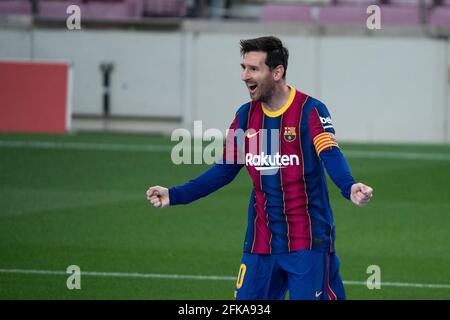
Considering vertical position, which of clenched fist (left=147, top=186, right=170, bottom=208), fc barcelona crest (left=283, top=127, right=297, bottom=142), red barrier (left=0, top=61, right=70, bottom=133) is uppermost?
red barrier (left=0, top=61, right=70, bottom=133)

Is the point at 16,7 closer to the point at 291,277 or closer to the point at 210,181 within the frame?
the point at 210,181

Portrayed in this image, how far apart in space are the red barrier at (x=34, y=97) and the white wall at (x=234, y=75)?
3.95 feet

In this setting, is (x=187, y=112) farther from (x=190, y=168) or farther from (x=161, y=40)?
(x=190, y=168)

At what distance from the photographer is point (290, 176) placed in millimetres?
7082

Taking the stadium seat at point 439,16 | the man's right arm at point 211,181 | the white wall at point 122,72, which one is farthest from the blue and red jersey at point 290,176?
the stadium seat at point 439,16

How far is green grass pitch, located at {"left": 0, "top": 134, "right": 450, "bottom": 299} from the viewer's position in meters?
11.3

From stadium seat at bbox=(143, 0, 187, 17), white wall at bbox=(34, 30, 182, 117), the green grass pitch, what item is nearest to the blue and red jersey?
the green grass pitch

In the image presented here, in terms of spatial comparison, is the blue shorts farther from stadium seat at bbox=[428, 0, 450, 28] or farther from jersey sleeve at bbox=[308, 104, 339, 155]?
stadium seat at bbox=[428, 0, 450, 28]

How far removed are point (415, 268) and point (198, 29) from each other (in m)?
12.5

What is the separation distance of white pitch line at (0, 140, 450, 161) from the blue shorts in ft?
42.7

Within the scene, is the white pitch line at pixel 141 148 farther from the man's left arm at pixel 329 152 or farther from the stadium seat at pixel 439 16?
the man's left arm at pixel 329 152

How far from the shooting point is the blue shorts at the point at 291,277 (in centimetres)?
696

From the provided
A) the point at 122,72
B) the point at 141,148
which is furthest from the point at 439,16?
the point at 141,148

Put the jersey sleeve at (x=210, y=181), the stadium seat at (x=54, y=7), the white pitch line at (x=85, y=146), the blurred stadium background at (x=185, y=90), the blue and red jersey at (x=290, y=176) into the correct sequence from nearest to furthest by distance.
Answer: the blue and red jersey at (x=290, y=176), the jersey sleeve at (x=210, y=181), the blurred stadium background at (x=185, y=90), the white pitch line at (x=85, y=146), the stadium seat at (x=54, y=7)
